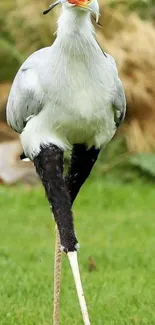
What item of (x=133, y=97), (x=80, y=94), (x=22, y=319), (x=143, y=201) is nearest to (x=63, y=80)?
(x=80, y=94)

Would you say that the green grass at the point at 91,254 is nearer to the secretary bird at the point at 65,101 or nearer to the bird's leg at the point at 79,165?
the bird's leg at the point at 79,165

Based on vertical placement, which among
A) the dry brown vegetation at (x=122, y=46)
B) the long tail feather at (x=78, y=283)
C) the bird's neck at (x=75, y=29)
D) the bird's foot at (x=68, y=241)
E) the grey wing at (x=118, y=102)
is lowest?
the dry brown vegetation at (x=122, y=46)

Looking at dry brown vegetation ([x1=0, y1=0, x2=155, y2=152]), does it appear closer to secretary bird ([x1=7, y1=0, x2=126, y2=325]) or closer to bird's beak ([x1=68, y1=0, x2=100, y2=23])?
secretary bird ([x1=7, y1=0, x2=126, y2=325])

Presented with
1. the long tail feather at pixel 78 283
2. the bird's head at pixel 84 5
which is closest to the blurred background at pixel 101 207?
the long tail feather at pixel 78 283

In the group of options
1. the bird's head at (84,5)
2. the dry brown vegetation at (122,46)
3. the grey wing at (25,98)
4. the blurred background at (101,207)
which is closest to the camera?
the bird's head at (84,5)

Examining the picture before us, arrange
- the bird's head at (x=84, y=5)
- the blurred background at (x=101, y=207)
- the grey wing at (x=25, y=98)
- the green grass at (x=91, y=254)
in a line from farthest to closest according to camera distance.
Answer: the blurred background at (x=101, y=207) → the green grass at (x=91, y=254) → the grey wing at (x=25, y=98) → the bird's head at (x=84, y=5)

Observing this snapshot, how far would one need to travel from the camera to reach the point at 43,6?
1357 centimetres

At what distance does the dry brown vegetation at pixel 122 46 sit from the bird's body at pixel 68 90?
24.5 feet

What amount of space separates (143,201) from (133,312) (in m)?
4.55

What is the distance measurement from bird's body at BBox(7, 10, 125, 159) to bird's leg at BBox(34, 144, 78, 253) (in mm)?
52

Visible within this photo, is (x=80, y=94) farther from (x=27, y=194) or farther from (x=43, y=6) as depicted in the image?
(x=43, y=6)

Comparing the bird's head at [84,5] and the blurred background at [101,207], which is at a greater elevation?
the bird's head at [84,5]

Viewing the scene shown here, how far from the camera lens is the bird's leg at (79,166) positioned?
17.8 ft

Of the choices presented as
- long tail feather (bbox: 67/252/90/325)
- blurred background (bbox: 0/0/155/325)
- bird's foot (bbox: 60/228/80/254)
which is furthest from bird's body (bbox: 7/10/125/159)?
blurred background (bbox: 0/0/155/325)
